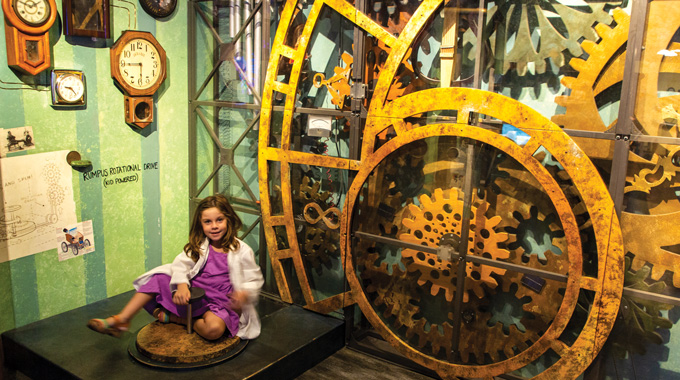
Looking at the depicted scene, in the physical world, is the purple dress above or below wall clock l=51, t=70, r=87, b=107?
below

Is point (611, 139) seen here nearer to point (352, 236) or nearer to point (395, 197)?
point (395, 197)

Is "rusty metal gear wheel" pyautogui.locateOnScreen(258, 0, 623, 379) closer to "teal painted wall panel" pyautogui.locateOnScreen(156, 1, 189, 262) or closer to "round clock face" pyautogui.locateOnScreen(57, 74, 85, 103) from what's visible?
"teal painted wall panel" pyautogui.locateOnScreen(156, 1, 189, 262)

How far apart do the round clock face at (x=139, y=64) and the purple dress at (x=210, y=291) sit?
1.05 meters

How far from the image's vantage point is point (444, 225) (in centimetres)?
240

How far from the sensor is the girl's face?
8.54ft

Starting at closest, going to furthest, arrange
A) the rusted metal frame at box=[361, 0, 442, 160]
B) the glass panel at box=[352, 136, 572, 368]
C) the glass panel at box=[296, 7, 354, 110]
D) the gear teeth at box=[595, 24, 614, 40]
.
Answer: the gear teeth at box=[595, 24, 614, 40], the glass panel at box=[352, 136, 572, 368], the rusted metal frame at box=[361, 0, 442, 160], the glass panel at box=[296, 7, 354, 110]

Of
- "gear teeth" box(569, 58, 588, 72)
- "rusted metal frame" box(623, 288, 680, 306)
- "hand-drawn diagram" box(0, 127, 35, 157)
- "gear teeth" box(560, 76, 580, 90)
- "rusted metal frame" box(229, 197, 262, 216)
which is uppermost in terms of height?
"gear teeth" box(569, 58, 588, 72)

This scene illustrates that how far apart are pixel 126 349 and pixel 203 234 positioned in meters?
0.62

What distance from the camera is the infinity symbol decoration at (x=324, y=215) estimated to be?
278 cm

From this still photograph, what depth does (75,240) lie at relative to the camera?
2889mm

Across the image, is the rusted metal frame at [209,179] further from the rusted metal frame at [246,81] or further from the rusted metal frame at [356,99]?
the rusted metal frame at [356,99]

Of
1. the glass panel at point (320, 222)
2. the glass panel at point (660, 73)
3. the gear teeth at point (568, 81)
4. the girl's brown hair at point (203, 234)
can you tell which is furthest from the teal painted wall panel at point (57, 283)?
the glass panel at point (660, 73)

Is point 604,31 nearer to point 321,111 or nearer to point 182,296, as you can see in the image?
point 321,111

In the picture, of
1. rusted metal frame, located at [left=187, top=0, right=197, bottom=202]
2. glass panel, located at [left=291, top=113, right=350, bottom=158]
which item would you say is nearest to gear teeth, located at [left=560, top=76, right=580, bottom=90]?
glass panel, located at [left=291, top=113, right=350, bottom=158]
